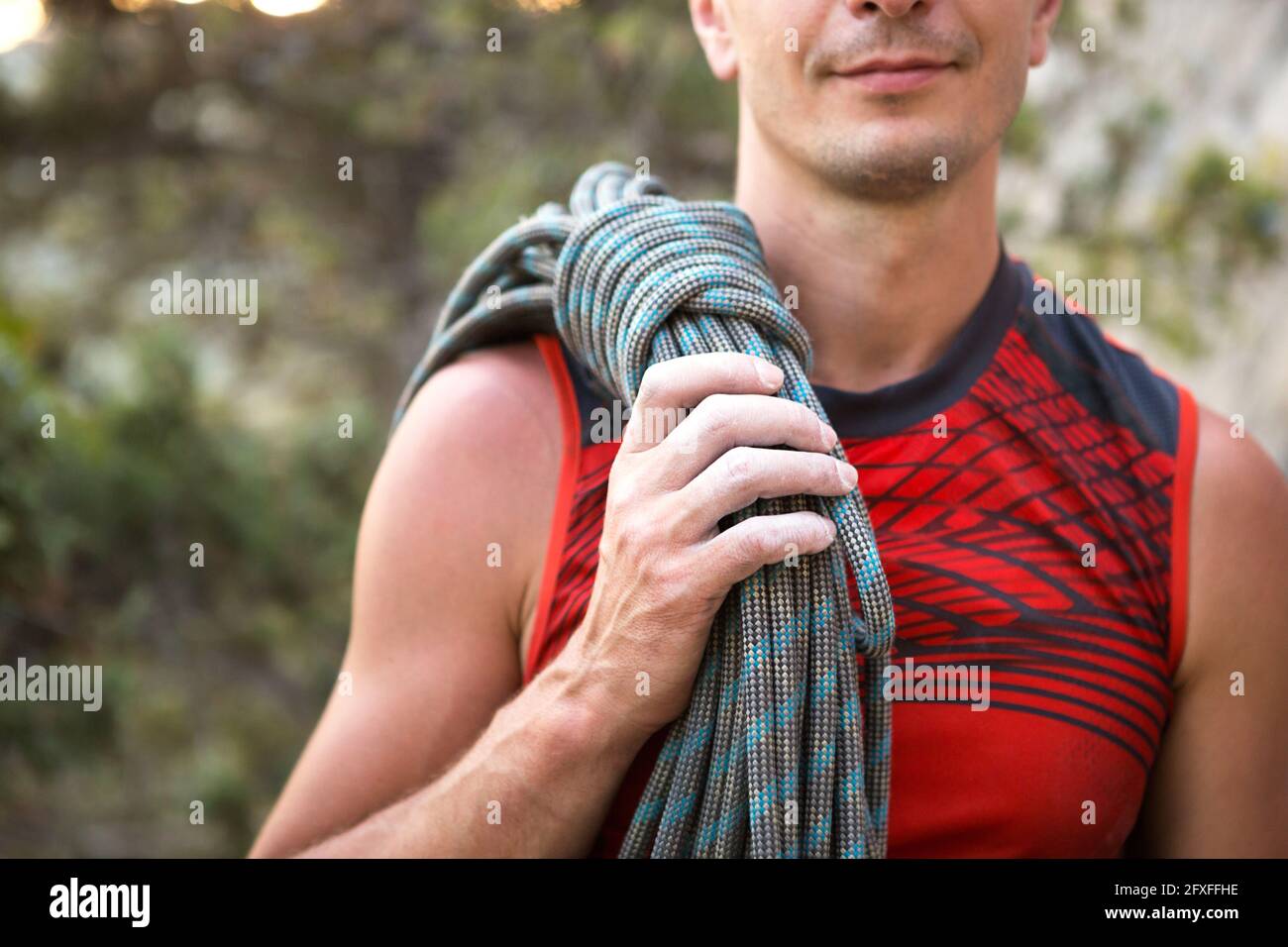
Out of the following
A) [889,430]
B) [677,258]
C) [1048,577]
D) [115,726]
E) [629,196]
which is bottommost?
[115,726]

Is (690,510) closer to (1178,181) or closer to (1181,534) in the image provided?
(1181,534)

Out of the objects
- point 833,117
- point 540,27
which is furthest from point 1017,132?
point 833,117

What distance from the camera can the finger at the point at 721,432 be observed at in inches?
49.9

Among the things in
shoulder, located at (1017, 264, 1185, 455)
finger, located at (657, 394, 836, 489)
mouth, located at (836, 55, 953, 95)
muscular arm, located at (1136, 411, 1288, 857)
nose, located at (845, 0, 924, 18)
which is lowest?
muscular arm, located at (1136, 411, 1288, 857)

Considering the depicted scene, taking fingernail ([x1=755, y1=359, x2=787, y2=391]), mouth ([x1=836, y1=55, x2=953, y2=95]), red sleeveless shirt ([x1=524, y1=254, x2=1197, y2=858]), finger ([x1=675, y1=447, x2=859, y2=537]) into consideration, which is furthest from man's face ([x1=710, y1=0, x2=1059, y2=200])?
finger ([x1=675, y1=447, x2=859, y2=537])

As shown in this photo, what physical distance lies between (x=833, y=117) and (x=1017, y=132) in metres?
2.19

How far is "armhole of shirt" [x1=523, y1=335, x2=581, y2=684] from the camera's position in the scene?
1.50 m

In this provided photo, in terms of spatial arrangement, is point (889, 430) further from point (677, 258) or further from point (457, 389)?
point (457, 389)

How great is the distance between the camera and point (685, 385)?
1287 millimetres

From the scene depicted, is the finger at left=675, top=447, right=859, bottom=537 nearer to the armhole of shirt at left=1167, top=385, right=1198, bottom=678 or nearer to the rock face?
the armhole of shirt at left=1167, top=385, right=1198, bottom=678

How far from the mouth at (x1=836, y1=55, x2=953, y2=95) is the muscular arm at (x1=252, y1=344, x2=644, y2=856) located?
53 centimetres

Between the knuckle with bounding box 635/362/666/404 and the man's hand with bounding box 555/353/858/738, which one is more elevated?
the knuckle with bounding box 635/362/666/404

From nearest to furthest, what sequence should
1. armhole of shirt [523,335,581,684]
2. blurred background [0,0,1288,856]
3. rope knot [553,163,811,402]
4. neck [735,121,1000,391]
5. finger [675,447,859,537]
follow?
1. finger [675,447,859,537]
2. rope knot [553,163,811,402]
3. armhole of shirt [523,335,581,684]
4. neck [735,121,1000,391]
5. blurred background [0,0,1288,856]

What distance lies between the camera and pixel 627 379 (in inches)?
54.8
